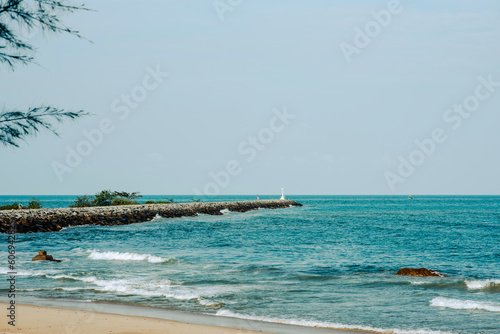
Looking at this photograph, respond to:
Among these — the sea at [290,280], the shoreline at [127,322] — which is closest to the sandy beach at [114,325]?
the shoreline at [127,322]

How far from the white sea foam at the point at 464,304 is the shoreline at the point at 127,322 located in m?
4.01

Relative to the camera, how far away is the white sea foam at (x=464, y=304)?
13.1 m

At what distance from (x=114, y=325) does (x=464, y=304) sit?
9.08m

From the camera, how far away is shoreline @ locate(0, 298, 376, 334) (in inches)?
398

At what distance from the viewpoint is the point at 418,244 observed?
1265 inches

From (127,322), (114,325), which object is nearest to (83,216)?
(127,322)

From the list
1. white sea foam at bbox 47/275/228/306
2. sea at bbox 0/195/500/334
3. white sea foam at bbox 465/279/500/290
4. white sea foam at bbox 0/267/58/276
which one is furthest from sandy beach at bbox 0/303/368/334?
white sea foam at bbox 465/279/500/290

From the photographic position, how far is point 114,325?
10453mm

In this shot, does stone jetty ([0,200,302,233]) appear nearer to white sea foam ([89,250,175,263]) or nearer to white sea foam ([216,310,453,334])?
white sea foam ([89,250,175,263])

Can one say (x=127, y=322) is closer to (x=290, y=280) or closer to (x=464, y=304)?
(x=290, y=280)

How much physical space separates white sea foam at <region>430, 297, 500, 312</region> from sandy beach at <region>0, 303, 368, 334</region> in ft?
13.8

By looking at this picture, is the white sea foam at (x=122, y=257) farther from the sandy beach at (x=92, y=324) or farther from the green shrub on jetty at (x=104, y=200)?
the green shrub on jetty at (x=104, y=200)

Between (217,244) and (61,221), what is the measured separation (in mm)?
20028

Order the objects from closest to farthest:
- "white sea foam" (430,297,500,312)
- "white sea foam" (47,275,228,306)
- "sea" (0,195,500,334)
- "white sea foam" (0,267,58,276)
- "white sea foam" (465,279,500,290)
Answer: "sea" (0,195,500,334), "white sea foam" (430,297,500,312), "white sea foam" (47,275,228,306), "white sea foam" (465,279,500,290), "white sea foam" (0,267,58,276)
